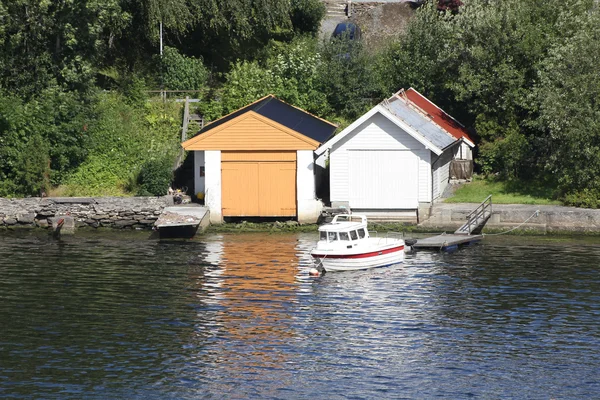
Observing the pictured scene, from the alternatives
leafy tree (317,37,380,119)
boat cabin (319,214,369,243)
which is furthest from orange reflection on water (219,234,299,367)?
leafy tree (317,37,380,119)

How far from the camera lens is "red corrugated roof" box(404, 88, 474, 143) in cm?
5394

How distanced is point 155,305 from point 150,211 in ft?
50.7

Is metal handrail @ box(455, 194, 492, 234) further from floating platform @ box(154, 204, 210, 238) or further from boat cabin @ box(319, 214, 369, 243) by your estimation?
floating platform @ box(154, 204, 210, 238)

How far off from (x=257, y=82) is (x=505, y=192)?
16398 mm

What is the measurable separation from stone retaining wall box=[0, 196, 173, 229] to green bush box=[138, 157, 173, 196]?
49.5 inches

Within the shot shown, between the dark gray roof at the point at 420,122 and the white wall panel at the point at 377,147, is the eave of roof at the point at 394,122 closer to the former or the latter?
the white wall panel at the point at 377,147

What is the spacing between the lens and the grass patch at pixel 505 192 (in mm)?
48969

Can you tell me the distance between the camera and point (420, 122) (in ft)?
164

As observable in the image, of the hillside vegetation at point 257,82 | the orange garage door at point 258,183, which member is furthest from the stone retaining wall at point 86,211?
the orange garage door at point 258,183

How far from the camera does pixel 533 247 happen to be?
42562 mm

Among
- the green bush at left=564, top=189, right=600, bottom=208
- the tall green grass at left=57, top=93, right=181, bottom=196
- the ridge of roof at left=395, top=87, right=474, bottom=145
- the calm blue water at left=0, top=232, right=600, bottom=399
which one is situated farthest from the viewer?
the ridge of roof at left=395, top=87, right=474, bottom=145

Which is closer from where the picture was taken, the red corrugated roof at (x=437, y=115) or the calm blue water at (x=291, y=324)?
the calm blue water at (x=291, y=324)

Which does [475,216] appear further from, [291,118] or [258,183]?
[291,118]

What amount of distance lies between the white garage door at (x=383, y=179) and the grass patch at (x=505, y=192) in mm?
3194
